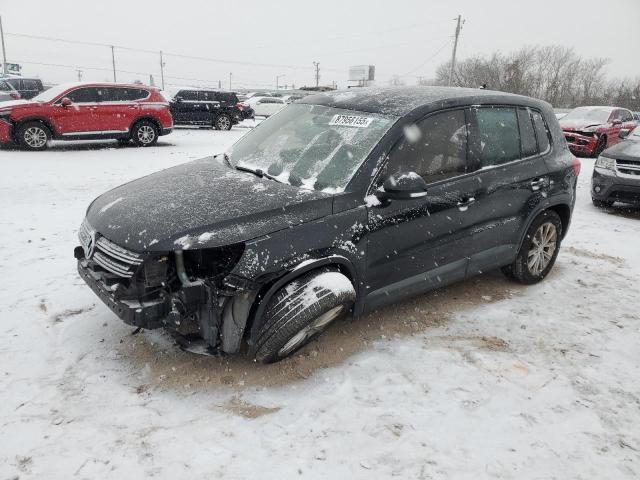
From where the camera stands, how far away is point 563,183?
14.2 ft

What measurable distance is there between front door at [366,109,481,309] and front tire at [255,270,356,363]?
1.20ft

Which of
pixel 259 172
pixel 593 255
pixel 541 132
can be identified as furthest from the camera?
pixel 593 255

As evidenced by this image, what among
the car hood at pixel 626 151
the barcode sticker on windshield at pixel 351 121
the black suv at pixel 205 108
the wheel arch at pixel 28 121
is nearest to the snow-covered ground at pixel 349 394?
the barcode sticker on windshield at pixel 351 121

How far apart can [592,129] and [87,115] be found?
1343cm

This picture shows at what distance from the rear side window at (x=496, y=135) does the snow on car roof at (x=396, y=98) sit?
0.11 metres

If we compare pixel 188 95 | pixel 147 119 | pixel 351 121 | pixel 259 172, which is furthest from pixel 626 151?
pixel 188 95

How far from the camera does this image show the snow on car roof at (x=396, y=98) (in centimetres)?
344

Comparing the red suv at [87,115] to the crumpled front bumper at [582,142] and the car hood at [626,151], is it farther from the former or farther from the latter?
the crumpled front bumper at [582,142]

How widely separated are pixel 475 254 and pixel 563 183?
1.29 meters

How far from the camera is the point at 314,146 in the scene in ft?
11.4

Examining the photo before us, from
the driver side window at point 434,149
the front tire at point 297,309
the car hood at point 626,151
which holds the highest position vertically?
the driver side window at point 434,149

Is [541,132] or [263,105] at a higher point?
[541,132]

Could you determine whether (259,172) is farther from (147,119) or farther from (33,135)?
(147,119)

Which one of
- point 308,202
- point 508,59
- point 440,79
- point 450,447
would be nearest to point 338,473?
point 450,447
